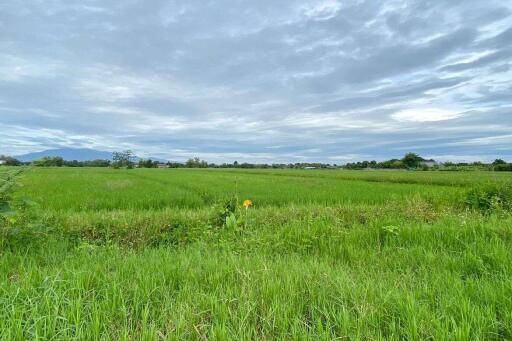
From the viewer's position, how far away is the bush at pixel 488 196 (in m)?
8.05

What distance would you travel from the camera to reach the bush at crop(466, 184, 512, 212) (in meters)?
8.05

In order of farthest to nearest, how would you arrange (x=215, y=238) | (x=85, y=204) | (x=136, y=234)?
(x=85, y=204) → (x=136, y=234) → (x=215, y=238)

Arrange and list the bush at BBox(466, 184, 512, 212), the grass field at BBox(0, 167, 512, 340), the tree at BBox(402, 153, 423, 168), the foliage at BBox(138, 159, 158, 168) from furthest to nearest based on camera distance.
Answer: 1. the foliage at BBox(138, 159, 158, 168)
2. the tree at BBox(402, 153, 423, 168)
3. the bush at BBox(466, 184, 512, 212)
4. the grass field at BBox(0, 167, 512, 340)

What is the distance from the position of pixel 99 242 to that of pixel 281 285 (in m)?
4.17

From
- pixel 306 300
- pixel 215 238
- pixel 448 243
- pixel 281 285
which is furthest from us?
pixel 215 238

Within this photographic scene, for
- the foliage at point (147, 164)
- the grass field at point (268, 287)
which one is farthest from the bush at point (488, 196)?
the foliage at point (147, 164)

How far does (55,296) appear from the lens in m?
2.25

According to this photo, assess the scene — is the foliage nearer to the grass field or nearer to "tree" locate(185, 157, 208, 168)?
"tree" locate(185, 157, 208, 168)

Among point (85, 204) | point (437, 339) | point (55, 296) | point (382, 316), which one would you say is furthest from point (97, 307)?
point (85, 204)

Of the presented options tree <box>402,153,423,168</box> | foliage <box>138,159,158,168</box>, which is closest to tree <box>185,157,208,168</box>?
foliage <box>138,159,158,168</box>

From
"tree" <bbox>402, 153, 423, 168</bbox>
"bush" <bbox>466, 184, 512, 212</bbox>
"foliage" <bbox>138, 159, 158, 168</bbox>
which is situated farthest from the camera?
"foliage" <bbox>138, 159, 158, 168</bbox>

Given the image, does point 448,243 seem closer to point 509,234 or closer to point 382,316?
point 509,234

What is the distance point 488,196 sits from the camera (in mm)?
8430

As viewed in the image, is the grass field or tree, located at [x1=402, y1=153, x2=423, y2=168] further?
tree, located at [x1=402, y1=153, x2=423, y2=168]
